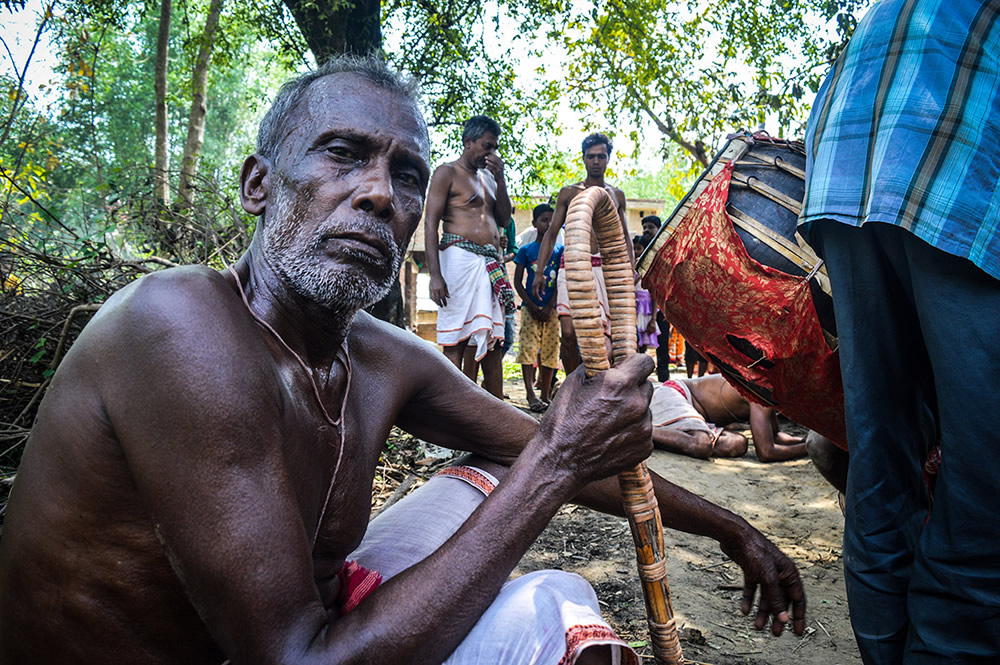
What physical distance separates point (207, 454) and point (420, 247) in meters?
12.9

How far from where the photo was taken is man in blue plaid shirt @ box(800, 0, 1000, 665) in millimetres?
1312

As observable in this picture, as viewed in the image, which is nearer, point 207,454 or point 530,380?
point 207,454

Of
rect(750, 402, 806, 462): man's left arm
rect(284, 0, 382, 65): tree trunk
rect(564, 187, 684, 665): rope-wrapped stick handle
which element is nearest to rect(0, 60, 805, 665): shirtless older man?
rect(564, 187, 684, 665): rope-wrapped stick handle

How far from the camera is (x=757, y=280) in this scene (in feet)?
6.90

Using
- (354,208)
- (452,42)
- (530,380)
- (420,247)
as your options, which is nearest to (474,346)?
(530,380)

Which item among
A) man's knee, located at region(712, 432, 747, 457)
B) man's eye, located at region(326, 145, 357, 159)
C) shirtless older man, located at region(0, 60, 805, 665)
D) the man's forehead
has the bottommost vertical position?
man's knee, located at region(712, 432, 747, 457)

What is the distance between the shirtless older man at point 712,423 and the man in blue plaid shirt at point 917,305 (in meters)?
3.02

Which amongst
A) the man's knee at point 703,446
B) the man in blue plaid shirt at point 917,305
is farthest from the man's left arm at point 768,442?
the man in blue plaid shirt at point 917,305

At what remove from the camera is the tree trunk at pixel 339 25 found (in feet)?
19.3

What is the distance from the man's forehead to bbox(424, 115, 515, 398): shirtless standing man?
3.81 m

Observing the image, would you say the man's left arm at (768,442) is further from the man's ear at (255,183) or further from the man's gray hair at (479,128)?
the man's ear at (255,183)

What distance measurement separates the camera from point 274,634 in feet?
3.35

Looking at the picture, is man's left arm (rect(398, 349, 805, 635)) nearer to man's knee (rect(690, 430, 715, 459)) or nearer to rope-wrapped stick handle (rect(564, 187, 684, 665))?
rope-wrapped stick handle (rect(564, 187, 684, 665))

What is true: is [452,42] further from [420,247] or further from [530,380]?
[420,247]
